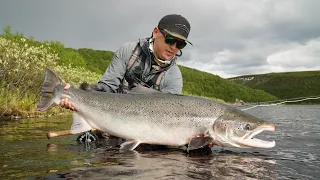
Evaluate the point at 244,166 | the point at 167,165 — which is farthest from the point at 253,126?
the point at 167,165

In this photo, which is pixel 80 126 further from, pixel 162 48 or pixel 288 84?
pixel 288 84

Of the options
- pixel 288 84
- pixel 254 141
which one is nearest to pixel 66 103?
pixel 254 141

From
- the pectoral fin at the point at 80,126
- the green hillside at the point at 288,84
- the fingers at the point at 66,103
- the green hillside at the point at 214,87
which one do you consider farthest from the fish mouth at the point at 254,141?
the green hillside at the point at 288,84

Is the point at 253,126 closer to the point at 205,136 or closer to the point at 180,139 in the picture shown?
the point at 205,136

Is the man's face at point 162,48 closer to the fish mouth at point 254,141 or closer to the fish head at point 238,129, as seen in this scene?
the fish head at point 238,129

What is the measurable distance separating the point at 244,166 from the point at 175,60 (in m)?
2.65

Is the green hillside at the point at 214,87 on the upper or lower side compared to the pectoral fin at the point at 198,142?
upper

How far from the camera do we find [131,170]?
11.9ft

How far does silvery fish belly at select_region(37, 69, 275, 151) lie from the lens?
459cm

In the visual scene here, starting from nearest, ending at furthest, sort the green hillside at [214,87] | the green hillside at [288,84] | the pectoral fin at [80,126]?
the pectoral fin at [80,126]
the green hillside at [214,87]
the green hillside at [288,84]

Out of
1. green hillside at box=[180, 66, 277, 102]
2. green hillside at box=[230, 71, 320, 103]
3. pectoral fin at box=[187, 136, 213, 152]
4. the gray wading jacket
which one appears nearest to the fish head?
pectoral fin at box=[187, 136, 213, 152]

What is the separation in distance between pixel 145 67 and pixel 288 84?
592 ft

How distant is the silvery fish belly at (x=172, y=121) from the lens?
4.59 metres

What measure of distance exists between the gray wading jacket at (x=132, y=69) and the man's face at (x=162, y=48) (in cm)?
22
